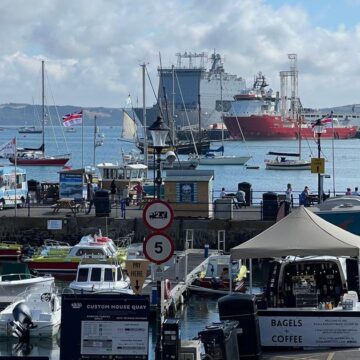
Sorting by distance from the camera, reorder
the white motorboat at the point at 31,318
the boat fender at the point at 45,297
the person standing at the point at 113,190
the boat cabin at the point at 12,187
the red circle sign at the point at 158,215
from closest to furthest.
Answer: the red circle sign at the point at 158,215, the white motorboat at the point at 31,318, the boat fender at the point at 45,297, the person standing at the point at 113,190, the boat cabin at the point at 12,187

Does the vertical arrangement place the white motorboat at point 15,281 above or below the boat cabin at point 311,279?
below

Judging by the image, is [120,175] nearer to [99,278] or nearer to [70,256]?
[70,256]

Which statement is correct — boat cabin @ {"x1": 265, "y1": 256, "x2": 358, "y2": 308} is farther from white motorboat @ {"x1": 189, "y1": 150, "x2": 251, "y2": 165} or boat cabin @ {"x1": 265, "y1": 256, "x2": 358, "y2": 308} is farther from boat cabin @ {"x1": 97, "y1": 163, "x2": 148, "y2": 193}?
white motorboat @ {"x1": 189, "y1": 150, "x2": 251, "y2": 165}

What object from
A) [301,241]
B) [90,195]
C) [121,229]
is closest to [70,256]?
[121,229]

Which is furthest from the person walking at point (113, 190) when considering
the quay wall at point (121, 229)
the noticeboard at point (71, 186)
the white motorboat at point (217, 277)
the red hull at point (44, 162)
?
the red hull at point (44, 162)

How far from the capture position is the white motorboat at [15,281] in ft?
101

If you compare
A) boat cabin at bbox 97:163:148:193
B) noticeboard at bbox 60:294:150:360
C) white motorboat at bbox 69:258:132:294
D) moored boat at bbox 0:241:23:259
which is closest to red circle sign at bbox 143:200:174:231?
noticeboard at bbox 60:294:150:360

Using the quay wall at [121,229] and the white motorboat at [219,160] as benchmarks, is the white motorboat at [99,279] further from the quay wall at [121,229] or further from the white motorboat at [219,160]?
the white motorboat at [219,160]

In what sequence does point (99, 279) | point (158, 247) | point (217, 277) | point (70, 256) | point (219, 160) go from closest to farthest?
point (158, 247) → point (99, 279) → point (217, 277) → point (70, 256) → point (219, 160)

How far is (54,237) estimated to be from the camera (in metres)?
43.2

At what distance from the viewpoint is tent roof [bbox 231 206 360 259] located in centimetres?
1767

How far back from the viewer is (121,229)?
42.7 metres

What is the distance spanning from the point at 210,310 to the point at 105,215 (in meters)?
13.0

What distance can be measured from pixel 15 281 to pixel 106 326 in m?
16.2
